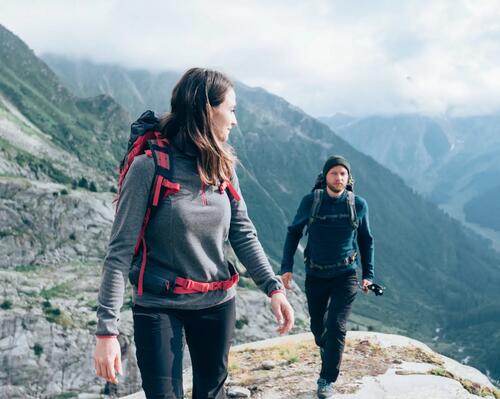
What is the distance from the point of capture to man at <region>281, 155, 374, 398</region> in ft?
31.1

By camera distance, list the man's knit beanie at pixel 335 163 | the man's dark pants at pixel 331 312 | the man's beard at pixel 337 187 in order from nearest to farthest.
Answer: the man's dark pants at pixel 331 312
the man's beard at pixel 337 187
the man's knit beanie at pixel 335 163

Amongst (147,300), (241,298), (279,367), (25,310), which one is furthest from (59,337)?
(147,300)

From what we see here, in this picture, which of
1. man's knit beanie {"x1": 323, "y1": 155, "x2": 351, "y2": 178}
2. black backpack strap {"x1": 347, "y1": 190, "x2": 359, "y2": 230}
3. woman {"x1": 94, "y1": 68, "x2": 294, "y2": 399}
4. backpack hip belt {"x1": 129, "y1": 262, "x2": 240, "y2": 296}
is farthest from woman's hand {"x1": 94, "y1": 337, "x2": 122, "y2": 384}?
man's knit beanie {"x1": 323, "y1": 155, "x2": 351, "y2": 178}

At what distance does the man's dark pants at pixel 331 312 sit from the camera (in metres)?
9.40

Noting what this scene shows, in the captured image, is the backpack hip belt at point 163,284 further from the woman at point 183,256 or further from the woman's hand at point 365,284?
the woman's hand at point 365,284

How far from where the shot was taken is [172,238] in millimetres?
4590

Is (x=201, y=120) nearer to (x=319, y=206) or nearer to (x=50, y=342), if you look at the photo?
(x=319, y=206)

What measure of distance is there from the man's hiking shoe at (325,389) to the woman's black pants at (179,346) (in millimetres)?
4784

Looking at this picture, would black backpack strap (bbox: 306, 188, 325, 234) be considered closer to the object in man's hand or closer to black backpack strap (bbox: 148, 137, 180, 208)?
the object in man's hand

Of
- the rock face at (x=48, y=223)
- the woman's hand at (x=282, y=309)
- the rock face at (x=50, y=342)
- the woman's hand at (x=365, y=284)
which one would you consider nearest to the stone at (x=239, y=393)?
the woman's hand at (x=365, y=284)

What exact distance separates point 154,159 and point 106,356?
1721 millimetres

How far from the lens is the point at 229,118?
16.4 ft

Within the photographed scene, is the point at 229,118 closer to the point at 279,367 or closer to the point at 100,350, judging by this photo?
the point at 100,350

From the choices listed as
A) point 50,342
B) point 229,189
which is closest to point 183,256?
point 229,189
